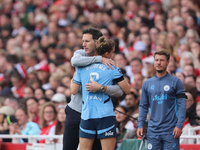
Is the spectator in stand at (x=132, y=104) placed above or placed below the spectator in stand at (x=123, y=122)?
above

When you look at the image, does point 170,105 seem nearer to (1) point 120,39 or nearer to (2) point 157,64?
(2) point 157,64

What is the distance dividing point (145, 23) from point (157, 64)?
7.18m

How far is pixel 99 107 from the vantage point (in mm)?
4531

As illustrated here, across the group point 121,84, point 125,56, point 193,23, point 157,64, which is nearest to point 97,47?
point 121,84

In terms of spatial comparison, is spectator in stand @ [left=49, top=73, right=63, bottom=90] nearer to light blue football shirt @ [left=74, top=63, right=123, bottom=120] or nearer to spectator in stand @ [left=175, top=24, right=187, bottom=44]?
spectator in stand @ [left=175, top=24, right=187, bottom=44]

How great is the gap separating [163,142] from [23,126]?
4.25 m

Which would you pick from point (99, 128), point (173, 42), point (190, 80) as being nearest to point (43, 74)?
point (173, 42)

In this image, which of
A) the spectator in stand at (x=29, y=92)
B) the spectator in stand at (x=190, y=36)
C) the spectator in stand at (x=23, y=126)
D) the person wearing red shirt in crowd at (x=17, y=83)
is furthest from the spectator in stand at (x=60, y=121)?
the spectator in stand at (x=190, y=36)

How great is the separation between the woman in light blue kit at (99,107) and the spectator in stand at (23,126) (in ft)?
12.3

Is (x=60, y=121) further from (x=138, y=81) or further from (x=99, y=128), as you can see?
(x=99, y=128)

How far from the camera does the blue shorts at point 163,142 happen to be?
5.13 meters

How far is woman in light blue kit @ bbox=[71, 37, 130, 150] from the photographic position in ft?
14.8

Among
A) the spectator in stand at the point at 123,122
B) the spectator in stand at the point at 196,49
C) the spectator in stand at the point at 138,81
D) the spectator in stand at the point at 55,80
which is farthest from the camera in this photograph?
the spectator in stand at the point at 55,80

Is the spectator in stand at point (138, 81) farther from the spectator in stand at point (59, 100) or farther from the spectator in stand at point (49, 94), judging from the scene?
the spectator in stand at point (49, 94)
